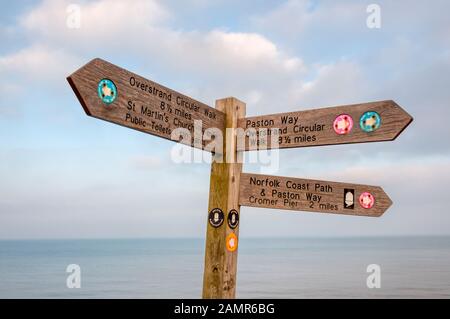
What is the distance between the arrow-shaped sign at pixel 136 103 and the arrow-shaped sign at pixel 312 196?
779mm

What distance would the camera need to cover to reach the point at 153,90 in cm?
432

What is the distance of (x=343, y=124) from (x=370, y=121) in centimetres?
28

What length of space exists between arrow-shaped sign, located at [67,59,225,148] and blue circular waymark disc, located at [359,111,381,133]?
160 centimetres

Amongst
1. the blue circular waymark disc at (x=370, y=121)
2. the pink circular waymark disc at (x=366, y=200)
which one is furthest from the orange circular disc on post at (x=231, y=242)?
the blue circular waymark disc at (x=370, y=121)

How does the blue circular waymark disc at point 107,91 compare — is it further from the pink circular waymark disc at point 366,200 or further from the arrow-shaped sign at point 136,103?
the pink circular waymark disc at point 366,200

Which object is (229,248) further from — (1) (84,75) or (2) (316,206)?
(1) (84,75)

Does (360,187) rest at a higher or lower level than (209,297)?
higher

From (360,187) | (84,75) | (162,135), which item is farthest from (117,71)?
(360,187)

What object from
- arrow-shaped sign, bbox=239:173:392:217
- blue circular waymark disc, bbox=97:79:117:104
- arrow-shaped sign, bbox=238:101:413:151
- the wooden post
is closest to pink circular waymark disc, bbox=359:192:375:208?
arrow-shaped sign, bbox=239:173:392:217

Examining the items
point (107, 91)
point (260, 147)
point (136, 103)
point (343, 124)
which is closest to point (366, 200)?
point (343, 124)

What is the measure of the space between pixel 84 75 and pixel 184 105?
126cm

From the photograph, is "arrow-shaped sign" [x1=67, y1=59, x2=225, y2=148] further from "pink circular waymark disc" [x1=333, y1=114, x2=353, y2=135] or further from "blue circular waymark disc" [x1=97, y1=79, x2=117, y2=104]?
"pink circular waymark disc" [x1=333, y1=114, x2=353, y2=135]

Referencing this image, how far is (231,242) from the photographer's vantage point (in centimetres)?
498

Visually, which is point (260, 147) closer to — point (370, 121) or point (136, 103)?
point (370, 121)
